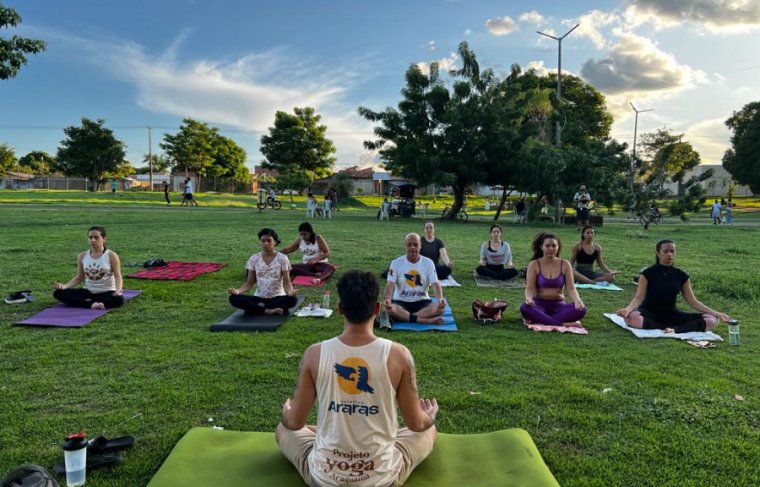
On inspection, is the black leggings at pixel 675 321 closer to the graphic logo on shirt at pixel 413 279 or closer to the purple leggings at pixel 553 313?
the purple leggings at pixel 553 313

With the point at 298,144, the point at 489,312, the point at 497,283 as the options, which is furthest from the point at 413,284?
the point at 298,144

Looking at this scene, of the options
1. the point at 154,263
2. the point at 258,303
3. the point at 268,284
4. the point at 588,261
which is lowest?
the point at 258,303

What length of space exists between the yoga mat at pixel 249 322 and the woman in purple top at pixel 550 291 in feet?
10.9

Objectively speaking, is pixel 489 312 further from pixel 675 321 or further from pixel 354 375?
pixel 354 375

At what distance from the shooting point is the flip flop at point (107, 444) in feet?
11.0

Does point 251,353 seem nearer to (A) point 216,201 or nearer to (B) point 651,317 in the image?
(B) point 651,317

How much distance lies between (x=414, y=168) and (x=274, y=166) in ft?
90.4

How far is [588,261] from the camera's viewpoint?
10.2 m

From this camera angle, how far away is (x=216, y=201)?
35625mm

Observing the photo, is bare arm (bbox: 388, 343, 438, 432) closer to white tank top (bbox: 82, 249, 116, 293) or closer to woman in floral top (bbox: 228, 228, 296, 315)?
woman in floral top (bbox: 228, 228, 296, 315)

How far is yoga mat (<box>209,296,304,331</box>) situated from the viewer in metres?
6.44

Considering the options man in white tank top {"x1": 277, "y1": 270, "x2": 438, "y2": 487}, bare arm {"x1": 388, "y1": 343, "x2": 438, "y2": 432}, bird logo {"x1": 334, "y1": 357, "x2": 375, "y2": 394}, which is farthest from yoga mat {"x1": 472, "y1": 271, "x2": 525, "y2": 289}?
bird logo {"x1": 334, "y1": 357, "x2": 375, "y2": 394}

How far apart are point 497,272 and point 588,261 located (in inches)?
72.9

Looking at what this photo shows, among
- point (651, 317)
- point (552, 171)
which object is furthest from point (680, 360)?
point (552, 171)
